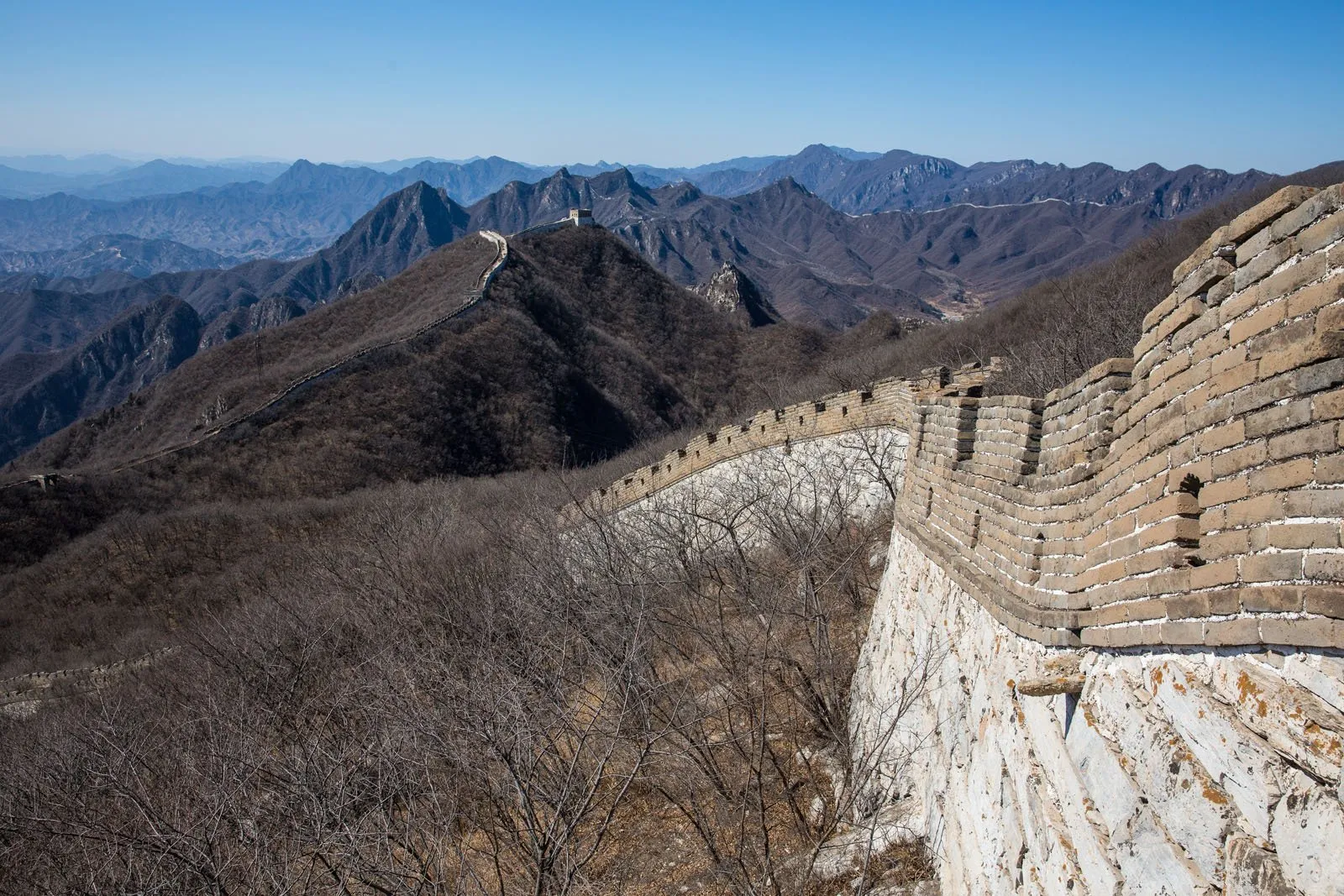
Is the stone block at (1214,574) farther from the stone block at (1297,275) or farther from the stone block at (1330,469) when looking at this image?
the stone block at (1297,275)

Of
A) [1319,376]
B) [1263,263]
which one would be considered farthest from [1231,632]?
[1263,263]

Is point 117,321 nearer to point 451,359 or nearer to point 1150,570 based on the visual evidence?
point 451,359

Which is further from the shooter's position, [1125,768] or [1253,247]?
[1125,768]

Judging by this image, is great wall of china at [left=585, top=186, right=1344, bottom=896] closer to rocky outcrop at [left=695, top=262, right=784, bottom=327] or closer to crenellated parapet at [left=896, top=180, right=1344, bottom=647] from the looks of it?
crenellated parapet at [left=896, top=180, right=1344, bottom=647]

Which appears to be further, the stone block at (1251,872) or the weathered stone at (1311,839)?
the stone block at (1251,872)

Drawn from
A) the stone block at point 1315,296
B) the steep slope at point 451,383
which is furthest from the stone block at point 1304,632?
the steep slope at point 451,383

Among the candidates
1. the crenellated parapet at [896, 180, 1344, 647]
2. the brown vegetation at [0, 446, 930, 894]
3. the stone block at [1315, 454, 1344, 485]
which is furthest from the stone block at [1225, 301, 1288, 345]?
the brown vegetation at [0, 446, 930, 894]

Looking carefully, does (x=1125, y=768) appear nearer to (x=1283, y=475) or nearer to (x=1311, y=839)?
(x=1311, y=839)
